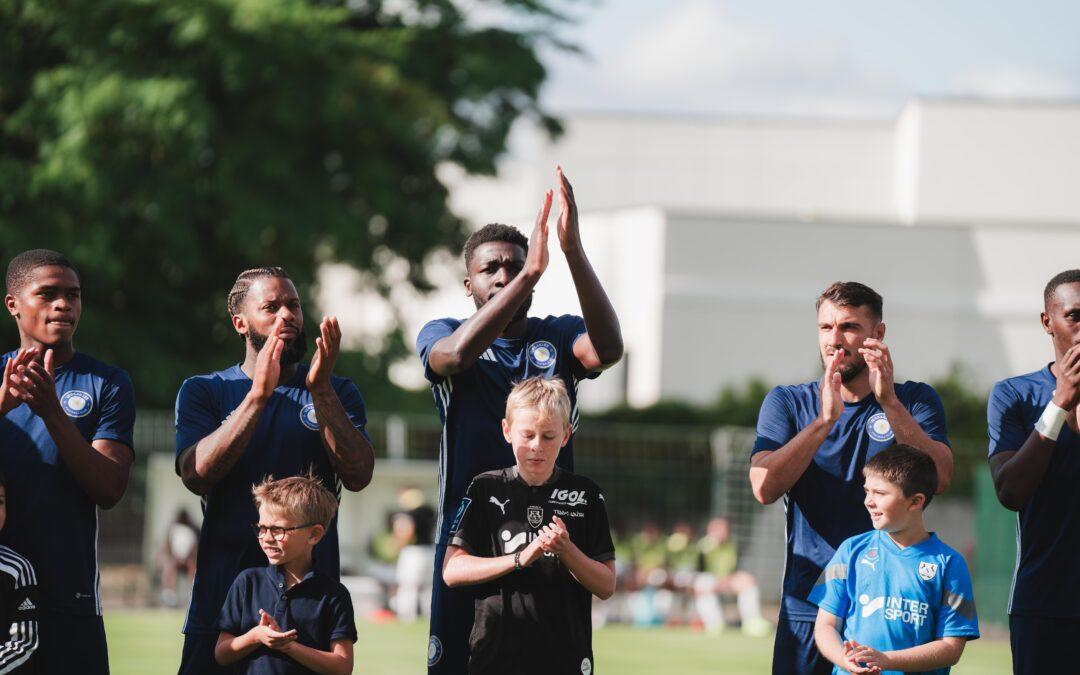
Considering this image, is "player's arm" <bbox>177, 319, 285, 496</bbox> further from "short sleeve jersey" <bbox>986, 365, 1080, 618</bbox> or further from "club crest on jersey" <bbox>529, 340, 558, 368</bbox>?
"short sleeve jersey" <bbox>986, 365, 1080, 618</bbox>

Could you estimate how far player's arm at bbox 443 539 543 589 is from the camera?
5090 mm

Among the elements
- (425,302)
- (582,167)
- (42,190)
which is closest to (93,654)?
(42,190)

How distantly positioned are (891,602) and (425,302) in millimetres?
22079

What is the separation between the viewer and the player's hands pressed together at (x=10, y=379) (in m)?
5.19

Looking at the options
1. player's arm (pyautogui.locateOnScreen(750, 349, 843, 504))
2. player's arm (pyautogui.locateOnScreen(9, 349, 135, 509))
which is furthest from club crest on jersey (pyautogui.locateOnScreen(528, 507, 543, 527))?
player's arm (pyautogui.locateOnScreen(9, 349, 135, 509))

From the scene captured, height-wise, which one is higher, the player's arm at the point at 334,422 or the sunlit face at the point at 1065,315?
the sunlit face at the point at 1065,315

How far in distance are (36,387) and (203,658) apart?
1.20m

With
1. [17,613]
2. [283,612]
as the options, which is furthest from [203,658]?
[17,613]

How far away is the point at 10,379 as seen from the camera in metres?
5.19

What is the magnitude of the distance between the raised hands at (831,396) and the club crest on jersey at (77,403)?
2839 mm

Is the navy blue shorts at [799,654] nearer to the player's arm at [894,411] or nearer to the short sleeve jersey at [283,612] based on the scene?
the player's arm at [894,411]

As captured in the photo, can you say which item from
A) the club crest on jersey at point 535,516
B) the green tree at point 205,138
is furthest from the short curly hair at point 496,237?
the green tree at point 205,138

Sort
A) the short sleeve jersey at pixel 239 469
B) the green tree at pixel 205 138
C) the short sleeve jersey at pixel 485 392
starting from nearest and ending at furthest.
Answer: the short sleeve jersey at pixel 239 469 → the short sleeve jersey at pixel 485 392 → the green tree at pixel 205 138

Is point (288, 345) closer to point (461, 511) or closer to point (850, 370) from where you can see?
point (461, 511)
